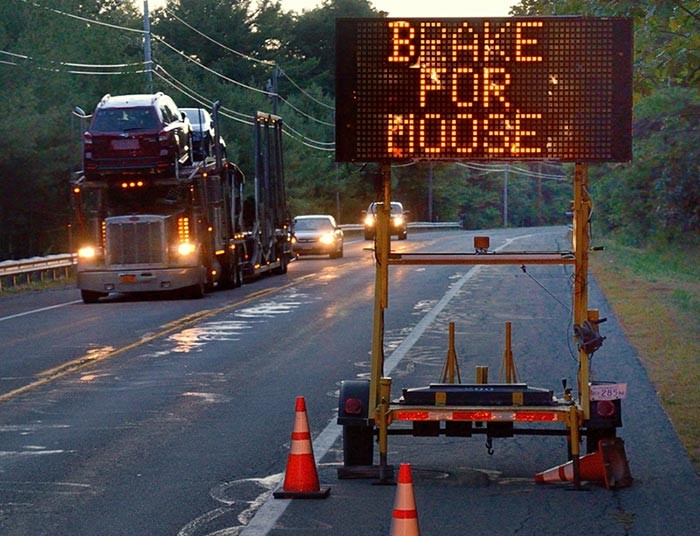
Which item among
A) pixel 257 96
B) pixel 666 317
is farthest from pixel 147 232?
pixel 257 96

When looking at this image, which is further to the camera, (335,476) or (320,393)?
(320,393)

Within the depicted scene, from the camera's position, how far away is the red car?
91.0 ft

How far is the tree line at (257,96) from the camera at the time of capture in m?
28.9

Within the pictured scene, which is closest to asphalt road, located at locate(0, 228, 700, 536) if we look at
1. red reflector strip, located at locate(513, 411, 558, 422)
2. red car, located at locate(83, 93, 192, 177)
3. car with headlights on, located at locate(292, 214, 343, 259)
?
red reflector strip, located at locate(513, 411, 558, 422)

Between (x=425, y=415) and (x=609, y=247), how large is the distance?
47367 millimetres

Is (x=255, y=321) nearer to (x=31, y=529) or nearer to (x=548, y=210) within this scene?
(x=31, y=529)

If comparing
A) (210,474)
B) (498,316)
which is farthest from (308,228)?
(210,474)

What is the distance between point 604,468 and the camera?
913cm

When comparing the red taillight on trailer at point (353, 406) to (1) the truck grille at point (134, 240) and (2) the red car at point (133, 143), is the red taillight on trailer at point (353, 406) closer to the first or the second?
(2) the red car at point (133, 143)

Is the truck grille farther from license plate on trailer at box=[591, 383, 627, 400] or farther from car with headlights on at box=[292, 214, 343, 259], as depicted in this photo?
license plate on trailer at box=[591, 383, 627, 400]

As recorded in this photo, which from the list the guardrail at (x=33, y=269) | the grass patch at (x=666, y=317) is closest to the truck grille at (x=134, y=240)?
the guardrail at (x=33, y=269)

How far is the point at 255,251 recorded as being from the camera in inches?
Answer: 1346

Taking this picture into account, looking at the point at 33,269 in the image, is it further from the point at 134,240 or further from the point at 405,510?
the point at 405,510

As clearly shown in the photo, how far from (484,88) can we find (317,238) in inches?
1475
